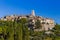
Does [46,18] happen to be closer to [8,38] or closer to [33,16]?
[33,16]

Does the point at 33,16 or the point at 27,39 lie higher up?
the point at 33,16

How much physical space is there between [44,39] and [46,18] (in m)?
68.3

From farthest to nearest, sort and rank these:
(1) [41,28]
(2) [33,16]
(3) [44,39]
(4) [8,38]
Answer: (2) [33,16]
(1) [41,28]
(3) [44,39]
(4) [8,38]

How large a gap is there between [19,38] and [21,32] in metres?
1.45

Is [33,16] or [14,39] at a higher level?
[33,16]

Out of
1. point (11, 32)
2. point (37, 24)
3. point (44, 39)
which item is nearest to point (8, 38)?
point (11, 32)

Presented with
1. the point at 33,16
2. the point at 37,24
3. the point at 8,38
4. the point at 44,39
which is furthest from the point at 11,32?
the point at 33,16

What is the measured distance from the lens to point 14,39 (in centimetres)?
4206

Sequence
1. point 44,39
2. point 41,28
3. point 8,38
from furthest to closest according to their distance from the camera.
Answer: point 41,28, point 44,39, point 8,38

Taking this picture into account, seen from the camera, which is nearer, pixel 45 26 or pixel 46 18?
pixel 45 26

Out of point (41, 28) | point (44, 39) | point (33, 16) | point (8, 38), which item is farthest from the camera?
point (33, 16)

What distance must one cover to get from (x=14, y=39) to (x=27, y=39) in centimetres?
231

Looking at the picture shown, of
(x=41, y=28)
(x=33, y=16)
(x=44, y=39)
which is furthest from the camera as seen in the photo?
(x=33, y=16)

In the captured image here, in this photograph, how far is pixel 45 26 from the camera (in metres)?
90.6
